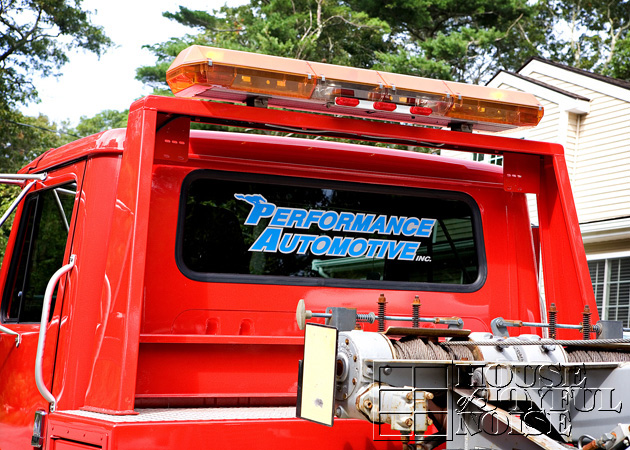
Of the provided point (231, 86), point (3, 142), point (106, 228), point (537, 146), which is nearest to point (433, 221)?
Answer: point (537, 146)

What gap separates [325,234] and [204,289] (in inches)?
30.7

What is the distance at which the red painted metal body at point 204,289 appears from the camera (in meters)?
3.50

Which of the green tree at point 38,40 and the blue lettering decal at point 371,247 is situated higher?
the green tree at point 38,40

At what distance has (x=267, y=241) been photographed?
14.1 feet

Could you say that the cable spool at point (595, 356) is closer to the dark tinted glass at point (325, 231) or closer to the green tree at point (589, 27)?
the dark tinted glass at point (325, 231)

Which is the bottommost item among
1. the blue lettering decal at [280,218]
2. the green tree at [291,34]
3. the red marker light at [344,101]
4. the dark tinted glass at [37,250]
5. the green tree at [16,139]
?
the dark tinted glass at [37,250]

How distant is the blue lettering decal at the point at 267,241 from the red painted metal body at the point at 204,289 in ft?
0.73

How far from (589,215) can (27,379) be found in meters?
14.4

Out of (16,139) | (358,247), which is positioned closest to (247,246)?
(358,247)

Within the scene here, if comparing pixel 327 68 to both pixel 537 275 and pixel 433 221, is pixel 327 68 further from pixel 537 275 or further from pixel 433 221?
pixel 537 275

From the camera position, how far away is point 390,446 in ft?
11.9

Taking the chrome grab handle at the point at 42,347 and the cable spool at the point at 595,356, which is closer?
the cable spool at the point at 595,356

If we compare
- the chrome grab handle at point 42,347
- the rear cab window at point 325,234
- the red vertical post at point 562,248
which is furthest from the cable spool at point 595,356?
the chrome grab handle at point 42,347

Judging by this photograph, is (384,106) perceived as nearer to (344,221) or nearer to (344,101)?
(344,101)
